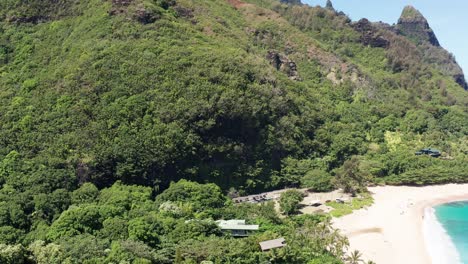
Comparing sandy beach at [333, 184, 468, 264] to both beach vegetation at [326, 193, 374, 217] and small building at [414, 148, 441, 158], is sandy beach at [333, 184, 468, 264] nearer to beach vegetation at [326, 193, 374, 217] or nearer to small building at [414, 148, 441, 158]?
beach vegetation at [326, 193, 374, 217]

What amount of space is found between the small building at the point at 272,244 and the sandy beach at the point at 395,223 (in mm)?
9747

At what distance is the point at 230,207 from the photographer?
180 ft

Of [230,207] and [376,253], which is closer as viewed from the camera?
[376,253]

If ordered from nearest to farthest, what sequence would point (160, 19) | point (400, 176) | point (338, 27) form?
point (400, 176), point (160, 19), point (338, 27)

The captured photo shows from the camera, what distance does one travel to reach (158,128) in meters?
63.2

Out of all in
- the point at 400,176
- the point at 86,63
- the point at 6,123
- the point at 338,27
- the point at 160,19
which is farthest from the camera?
the point at 338,27

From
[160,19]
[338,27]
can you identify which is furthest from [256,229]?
[338,27]

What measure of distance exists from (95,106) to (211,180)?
61.3 ft

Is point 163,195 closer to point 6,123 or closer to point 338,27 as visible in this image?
point 6,123

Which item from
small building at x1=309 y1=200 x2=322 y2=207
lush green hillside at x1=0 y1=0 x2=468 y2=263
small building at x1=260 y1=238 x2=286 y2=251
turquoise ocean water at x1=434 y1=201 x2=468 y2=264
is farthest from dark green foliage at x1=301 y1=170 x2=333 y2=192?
small building at x1=260 y1=238 x2=286 y2=251

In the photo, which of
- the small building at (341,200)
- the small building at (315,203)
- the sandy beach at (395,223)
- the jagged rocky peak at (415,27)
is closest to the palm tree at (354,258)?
the sandy beach at (395,223)

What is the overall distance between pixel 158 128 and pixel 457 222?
41173mm

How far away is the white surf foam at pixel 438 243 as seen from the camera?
48.4 metres

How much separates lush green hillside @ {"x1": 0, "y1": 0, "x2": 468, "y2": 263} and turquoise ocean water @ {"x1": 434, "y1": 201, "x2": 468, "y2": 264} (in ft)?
25.5
